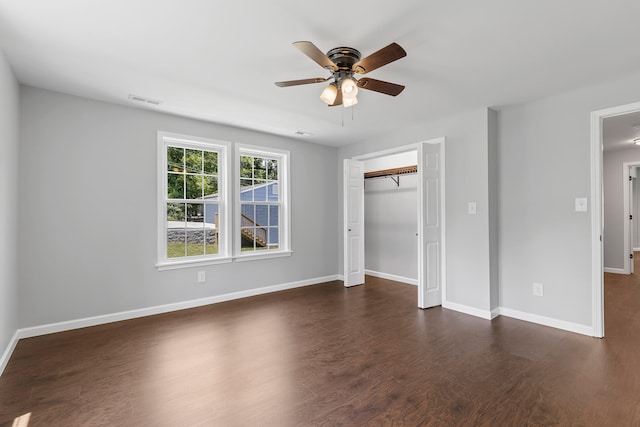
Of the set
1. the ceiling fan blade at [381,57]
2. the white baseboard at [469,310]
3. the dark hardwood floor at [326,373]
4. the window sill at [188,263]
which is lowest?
the dark hardwood floor at [326,373]

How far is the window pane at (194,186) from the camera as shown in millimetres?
4227

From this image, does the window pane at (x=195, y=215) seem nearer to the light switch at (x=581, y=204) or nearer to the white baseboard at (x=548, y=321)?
the white baseboard at (x=548, y=321)

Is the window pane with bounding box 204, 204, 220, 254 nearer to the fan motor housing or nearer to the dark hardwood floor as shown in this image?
the dark hardwood floor

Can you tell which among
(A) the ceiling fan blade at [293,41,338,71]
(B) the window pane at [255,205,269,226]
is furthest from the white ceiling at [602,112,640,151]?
(B) the window pane at [255,205,269,226]

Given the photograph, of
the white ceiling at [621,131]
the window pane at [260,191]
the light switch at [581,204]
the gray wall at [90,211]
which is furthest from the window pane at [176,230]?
the white ceiling at [621,131]

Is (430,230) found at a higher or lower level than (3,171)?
lower

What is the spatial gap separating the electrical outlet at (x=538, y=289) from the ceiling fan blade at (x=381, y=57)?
298cm

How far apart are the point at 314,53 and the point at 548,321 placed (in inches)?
142

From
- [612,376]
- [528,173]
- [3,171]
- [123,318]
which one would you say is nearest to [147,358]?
[123,318]

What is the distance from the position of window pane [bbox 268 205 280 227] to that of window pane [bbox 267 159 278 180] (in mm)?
485

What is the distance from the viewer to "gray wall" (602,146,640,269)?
6.09 meters

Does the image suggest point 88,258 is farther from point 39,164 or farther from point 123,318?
point 39,164

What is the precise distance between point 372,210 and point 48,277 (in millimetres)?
4886

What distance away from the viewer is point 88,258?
11.3 feet
